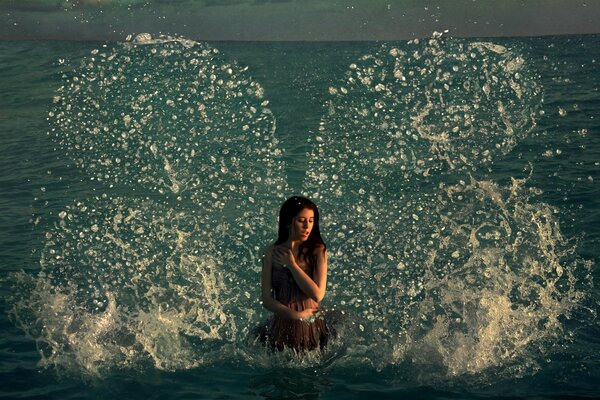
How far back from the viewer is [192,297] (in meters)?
10.1

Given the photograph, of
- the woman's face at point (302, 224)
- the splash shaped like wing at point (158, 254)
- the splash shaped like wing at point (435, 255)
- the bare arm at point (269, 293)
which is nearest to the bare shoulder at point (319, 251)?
the woman's face at point (302, 224)

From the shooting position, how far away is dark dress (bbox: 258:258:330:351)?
766cm

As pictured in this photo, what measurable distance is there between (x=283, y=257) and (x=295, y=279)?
0.70 ft

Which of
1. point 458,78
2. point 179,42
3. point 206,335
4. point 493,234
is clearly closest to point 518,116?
point 458,78

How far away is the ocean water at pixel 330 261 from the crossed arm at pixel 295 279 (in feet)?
2.09

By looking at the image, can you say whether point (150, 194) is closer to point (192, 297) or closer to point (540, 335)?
point (192, 297)

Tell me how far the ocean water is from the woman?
0.36 metres

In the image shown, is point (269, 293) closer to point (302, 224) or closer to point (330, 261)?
point (302, 224)

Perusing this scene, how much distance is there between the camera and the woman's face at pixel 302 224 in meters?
7.31

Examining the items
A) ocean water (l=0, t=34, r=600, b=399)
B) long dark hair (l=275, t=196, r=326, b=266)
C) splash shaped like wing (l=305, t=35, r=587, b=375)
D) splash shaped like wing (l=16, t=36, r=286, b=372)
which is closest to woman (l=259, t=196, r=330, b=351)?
long dark hair (l=275, t=196, r=326, b=266)

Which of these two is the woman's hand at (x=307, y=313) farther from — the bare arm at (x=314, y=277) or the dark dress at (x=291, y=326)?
the bare arm at (x=314, y=277)

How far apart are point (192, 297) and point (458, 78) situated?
2531 cm

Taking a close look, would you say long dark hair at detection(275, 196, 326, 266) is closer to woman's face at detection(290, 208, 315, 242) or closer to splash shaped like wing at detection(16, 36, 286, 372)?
woman's face at detection(290, 208, 315, 242)

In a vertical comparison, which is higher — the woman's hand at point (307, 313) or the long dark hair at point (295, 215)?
the long dark hair at point (295, 215)
